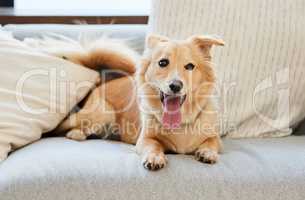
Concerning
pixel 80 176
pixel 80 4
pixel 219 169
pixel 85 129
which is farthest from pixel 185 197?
pixel 80 4

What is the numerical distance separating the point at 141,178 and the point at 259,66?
65 cm

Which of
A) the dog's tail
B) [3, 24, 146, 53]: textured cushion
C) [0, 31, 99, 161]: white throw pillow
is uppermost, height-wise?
[3, 24, 146, 53]: textured cushion

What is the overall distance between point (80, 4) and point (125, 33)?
60cm

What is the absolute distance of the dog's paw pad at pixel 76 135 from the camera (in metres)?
1.51

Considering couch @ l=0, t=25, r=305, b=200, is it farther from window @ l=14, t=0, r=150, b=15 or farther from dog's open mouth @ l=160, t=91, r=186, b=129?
window @ l=14, t=0, r=150, b=15

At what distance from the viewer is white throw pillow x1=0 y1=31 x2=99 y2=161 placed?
4.46 ft

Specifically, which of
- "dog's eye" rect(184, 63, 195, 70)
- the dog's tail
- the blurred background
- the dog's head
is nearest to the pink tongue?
the dog's head

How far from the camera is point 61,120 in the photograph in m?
1.56

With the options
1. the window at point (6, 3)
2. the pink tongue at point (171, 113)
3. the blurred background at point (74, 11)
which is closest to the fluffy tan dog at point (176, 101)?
the pink tongue at point (171, 113)

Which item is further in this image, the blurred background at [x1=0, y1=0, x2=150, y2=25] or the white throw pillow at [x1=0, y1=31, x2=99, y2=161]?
the blurred background at [x1=0, y1=0, x2=150, y2=25]

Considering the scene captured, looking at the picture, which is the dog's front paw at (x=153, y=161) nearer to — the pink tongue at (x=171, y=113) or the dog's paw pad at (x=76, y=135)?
the pink tongue at (x=171, y=113)

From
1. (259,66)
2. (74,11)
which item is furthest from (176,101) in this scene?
(74,11)

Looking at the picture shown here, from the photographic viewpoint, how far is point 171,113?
131 cm

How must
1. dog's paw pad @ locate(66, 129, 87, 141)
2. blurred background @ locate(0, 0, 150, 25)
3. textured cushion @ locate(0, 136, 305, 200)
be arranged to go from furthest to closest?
1. blurred background @ locate(0, 0, 150, 25)
2. dog's paw pad @ locate(66, 129, 87, 141)
3. textured cushion @ locate(0, 136, 305, 200)
